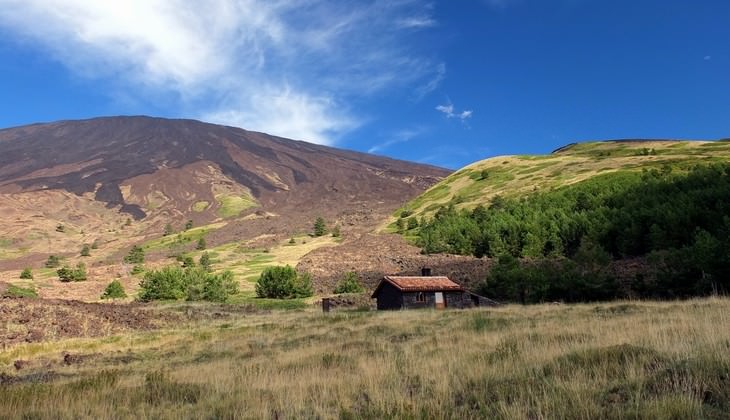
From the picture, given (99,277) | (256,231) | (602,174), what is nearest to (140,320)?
(99,277)

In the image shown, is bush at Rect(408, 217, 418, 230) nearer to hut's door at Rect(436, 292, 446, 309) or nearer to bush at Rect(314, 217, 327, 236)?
bush at Rect(314, 217, 327, 236)

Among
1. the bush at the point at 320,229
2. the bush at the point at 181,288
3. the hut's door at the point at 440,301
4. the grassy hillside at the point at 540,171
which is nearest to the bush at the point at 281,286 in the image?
the bush at the point at 181,288

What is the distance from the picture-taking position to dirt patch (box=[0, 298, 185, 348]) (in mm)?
25672

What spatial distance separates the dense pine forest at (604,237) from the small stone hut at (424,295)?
3776 mm

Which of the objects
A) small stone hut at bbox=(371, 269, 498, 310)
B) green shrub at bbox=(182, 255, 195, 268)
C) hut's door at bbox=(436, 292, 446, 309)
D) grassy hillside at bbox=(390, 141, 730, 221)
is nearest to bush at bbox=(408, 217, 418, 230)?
grassy hillside at bbox=(390, 141, 730, 221)

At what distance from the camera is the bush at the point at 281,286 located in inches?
2319

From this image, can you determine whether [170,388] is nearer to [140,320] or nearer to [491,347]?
[491,347]

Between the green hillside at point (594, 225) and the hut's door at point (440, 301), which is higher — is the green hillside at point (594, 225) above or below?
above

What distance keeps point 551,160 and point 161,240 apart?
119473 mm

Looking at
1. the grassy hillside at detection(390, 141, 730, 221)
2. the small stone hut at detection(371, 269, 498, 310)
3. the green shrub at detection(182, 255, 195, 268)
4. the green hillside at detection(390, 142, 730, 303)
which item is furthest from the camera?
the grassy hillside at detection(390, 141, 730, 221)

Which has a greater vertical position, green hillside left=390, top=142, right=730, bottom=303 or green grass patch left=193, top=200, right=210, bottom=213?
green grass patch left=193, top=200, right=210, bottom=213

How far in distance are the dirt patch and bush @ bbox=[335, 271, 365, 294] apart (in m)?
28.0

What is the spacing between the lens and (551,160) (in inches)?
6407

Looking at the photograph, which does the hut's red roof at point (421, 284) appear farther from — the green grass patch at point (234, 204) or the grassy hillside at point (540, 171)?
the green grass patch at point (234, 204)
